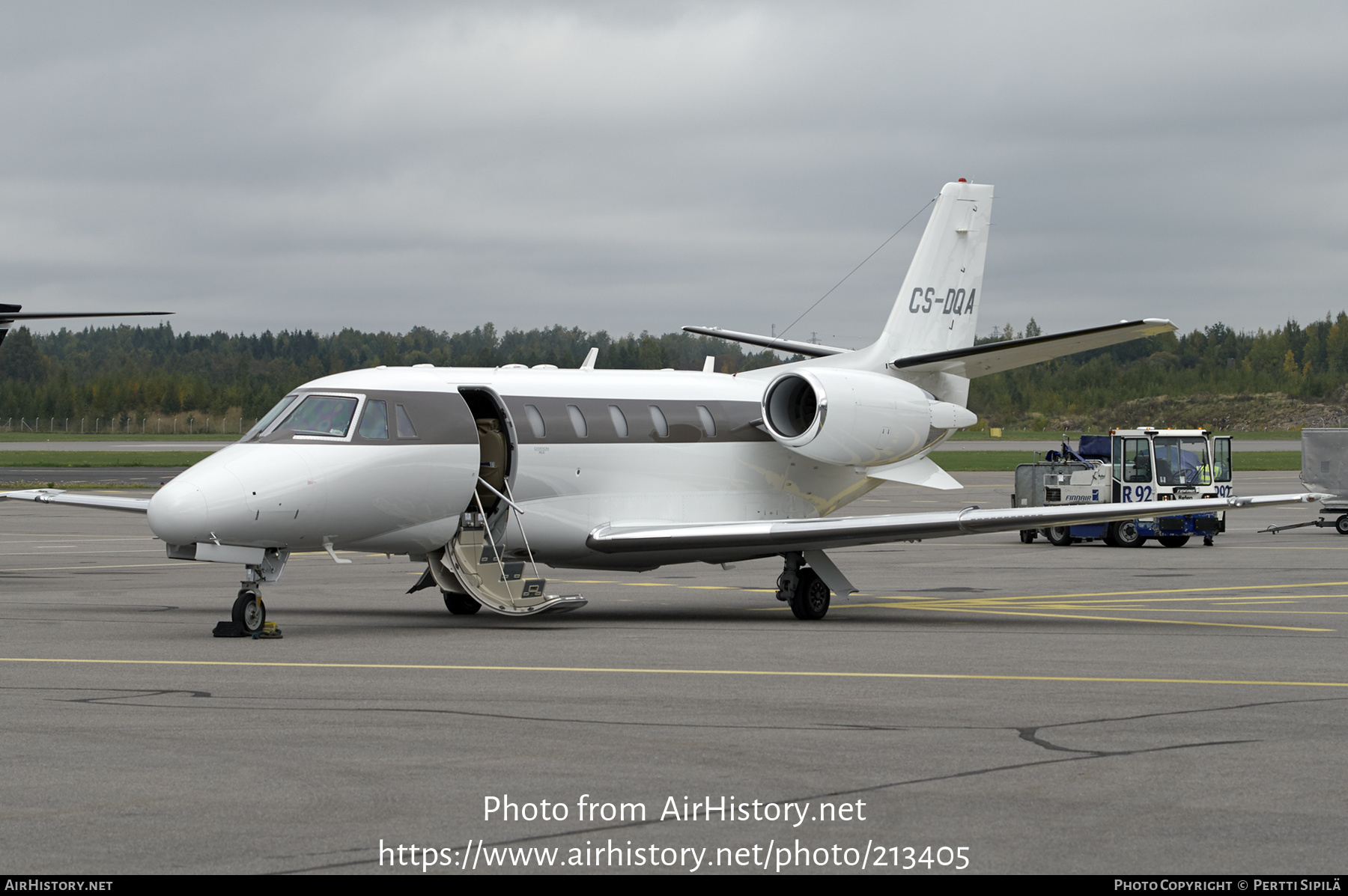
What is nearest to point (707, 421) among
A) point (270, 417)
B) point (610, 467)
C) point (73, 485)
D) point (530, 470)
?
point (610, 467)

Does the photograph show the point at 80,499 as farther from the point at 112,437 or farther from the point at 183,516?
the point at 112,437

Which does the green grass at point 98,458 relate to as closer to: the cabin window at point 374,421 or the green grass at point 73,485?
the green grass at point 73,485

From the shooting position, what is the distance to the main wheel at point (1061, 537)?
37281 millimetres

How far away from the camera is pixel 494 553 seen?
63.5 ft

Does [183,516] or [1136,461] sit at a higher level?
[183,516]

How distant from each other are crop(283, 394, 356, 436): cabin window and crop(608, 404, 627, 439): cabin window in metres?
3.99

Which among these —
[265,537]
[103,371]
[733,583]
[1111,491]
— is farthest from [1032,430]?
[265,537]

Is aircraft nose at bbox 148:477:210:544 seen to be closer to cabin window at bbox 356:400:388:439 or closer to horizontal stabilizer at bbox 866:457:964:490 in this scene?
cabin window at bbox 356:400:388:439

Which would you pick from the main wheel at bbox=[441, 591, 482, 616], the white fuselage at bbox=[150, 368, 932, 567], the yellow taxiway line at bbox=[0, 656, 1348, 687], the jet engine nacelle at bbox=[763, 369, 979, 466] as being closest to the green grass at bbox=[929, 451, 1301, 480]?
the jet engine nacelle at bbox=[763, 369, 979, 466]

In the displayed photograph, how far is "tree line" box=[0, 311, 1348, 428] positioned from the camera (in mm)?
112625

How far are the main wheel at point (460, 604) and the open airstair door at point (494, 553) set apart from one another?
2.25ft

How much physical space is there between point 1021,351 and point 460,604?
861cm

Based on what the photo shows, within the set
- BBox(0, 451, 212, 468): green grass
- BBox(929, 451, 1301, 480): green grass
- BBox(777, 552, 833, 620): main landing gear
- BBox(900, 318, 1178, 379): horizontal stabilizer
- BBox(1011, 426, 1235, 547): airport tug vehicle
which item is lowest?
BBox(0, 451, 212, 468): green grass
